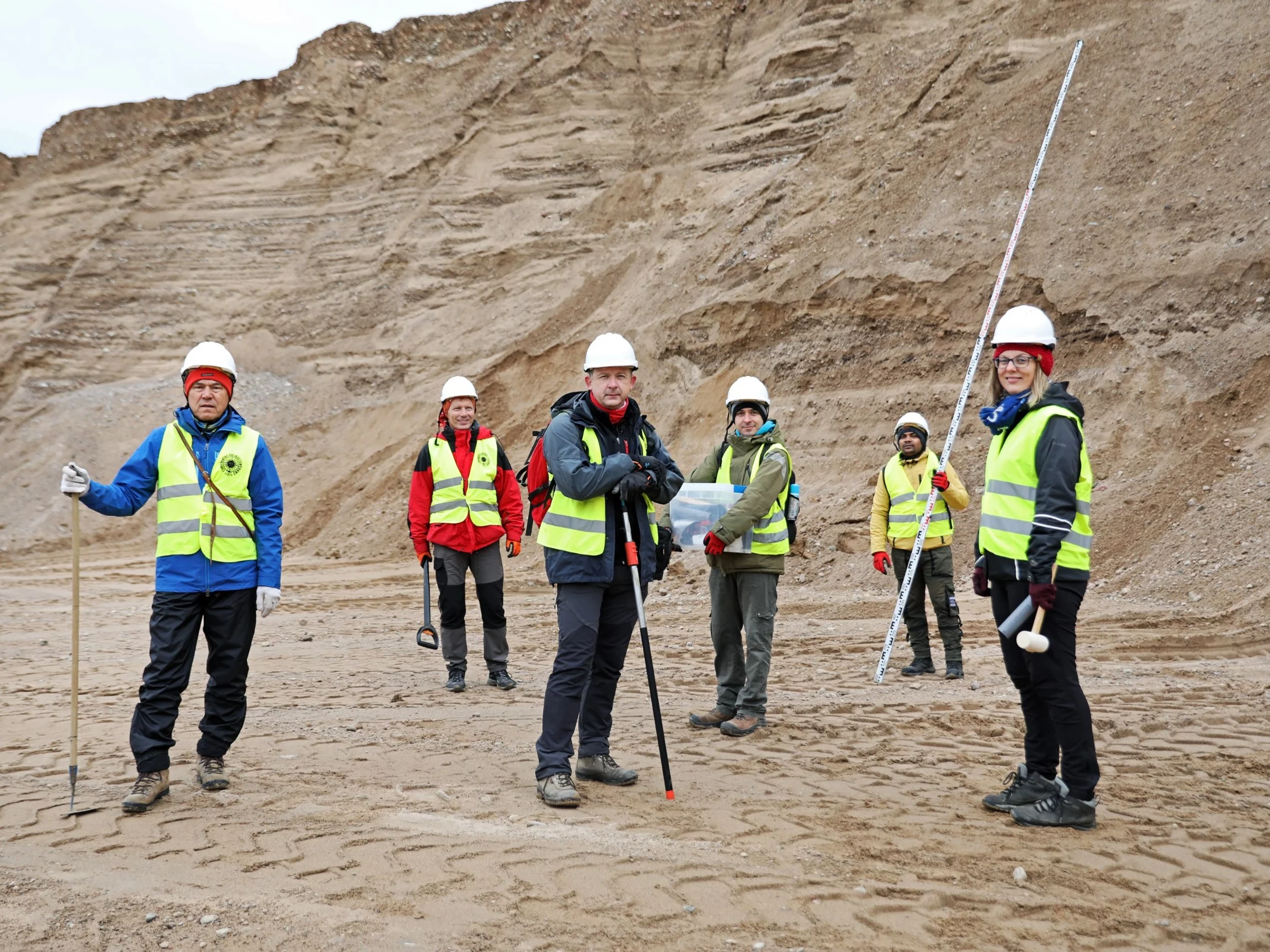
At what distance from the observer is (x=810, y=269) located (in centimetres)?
1833

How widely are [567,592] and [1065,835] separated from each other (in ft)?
8.08

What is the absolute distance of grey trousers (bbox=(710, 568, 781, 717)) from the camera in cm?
661

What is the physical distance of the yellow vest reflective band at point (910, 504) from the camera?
8.86m

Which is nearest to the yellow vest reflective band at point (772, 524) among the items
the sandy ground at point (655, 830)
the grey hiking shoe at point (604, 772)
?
the sandy ground at point (655, 830)

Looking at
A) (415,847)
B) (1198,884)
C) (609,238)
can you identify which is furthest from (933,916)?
(609,238)

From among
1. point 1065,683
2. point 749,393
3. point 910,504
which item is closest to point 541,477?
point 749,393

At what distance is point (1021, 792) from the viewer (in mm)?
4867

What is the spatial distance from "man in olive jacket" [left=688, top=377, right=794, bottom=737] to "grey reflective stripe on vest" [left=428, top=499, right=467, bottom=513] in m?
2.10

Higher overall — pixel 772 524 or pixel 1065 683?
pixel 772 524

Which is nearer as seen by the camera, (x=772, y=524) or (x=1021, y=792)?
(x=1021, y=792)

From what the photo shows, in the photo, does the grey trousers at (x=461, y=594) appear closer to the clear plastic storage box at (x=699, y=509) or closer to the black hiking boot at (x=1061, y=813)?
the clear plastic storage box at (x=699, y=509)

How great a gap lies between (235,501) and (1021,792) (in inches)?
159

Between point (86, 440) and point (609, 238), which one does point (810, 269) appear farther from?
point (86, 440)

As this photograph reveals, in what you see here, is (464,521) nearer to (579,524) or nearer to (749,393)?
(749,393)
